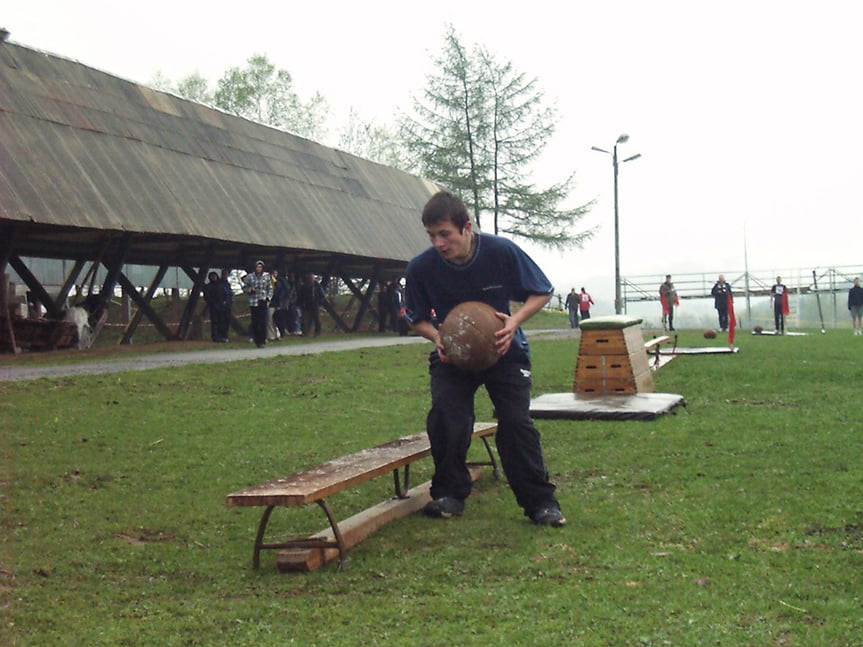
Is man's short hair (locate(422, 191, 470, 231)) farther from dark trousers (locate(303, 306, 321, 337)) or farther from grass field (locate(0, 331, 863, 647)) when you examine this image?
dark trousers (locate(303, 306, 321, 337))

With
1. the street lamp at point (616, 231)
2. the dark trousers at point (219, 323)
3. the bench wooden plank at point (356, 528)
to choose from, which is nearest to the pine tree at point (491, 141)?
the street lamp at point (616, 231)

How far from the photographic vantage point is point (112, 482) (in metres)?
7.81

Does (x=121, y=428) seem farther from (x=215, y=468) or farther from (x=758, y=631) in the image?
(x=758, y=631)

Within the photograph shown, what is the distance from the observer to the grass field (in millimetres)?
4348

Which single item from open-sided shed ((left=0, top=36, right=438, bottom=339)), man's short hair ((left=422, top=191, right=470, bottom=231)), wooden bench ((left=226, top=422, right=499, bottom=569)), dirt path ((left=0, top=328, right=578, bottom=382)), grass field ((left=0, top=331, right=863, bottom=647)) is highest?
open-sided shed ((left=0, top=36, right=438, bottom=339))

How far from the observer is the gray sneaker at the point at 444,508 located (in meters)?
6.39

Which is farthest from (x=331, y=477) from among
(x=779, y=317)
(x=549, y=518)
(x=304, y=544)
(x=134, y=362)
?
(x=779, y=317)

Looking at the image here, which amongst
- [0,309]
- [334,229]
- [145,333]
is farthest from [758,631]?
[145,333]

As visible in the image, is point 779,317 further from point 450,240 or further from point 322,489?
point 322,489

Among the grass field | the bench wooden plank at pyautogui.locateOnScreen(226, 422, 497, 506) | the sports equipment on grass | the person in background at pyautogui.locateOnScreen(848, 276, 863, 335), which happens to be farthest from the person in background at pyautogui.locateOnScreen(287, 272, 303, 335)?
the sports equipment on grass

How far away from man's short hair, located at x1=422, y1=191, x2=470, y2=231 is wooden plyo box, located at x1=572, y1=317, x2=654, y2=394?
6.52m

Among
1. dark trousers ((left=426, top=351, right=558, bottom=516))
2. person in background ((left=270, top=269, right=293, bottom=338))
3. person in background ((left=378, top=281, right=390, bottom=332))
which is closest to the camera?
dark trousers ((left=426, top=351, right=558, bottom=516))

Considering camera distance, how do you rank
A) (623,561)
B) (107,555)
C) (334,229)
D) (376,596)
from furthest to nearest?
(334,229) → (107,555) → (623,561) → (376,596)

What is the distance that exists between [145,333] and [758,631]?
3276cm
